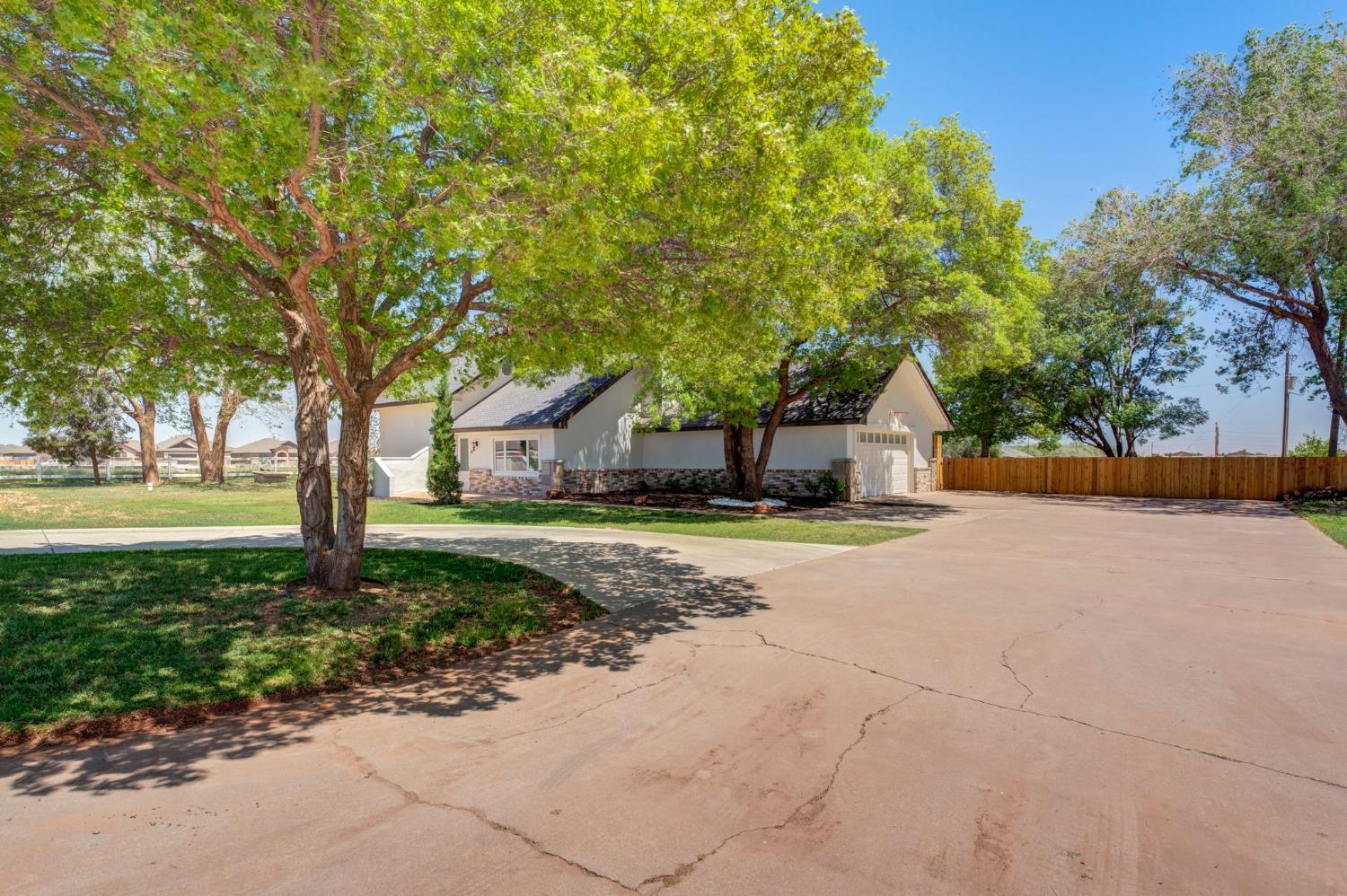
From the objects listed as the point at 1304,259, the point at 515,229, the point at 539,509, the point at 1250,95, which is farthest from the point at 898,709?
the point at 1250,95

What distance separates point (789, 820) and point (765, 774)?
480mm

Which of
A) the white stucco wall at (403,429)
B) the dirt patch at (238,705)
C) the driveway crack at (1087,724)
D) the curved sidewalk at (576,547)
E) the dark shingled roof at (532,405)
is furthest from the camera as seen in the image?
the white stucco wall at (403,429)

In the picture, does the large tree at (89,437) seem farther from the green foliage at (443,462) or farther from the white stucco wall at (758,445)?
the white stucco wall at (758,445)

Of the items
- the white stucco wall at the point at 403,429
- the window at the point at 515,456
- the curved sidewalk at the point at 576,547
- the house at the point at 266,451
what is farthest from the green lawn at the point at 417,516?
the house at the point at 266,451

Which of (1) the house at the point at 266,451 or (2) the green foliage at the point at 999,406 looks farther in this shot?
(1) the house at the point at 266,451

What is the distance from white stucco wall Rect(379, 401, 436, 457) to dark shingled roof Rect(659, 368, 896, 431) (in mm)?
11308

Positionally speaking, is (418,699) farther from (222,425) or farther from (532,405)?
(222,425)

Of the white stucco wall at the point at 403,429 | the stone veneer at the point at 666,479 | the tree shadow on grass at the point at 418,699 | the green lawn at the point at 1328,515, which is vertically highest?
the white stucco wall at the point at 403,429

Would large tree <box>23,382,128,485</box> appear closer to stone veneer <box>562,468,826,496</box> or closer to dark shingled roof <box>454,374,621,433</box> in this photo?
dark shingled roof <box>454,374,621,433</box>

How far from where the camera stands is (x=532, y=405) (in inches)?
987

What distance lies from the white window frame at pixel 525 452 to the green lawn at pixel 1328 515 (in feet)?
68.6

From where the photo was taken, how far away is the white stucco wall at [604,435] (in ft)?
76.8

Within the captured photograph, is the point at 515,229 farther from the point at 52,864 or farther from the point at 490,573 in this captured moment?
the point at 490,573

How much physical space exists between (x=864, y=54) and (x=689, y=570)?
7053mm
